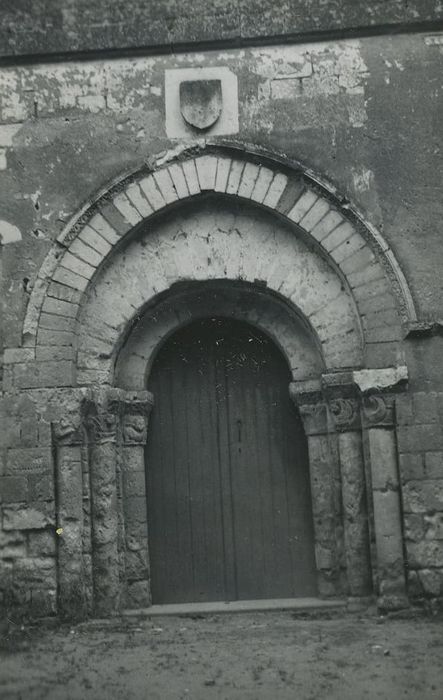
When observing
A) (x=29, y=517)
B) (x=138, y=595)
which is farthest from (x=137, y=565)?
(x=29, y=517)

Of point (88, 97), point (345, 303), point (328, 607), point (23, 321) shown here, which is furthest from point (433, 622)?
point (88, 97)

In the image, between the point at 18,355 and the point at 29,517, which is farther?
the point at 18,355

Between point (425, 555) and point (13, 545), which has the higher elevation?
point (13, 545)

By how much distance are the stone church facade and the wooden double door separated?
0.11ft

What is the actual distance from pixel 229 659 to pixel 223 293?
117 inches

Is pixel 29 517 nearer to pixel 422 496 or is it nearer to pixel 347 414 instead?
pixel 347 414

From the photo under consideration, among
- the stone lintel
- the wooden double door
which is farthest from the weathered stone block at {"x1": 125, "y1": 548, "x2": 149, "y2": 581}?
the stone lintel

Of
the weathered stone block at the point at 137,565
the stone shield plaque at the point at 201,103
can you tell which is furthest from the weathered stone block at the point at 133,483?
the stone shield plaque at the point at 201,103

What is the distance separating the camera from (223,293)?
266 inches

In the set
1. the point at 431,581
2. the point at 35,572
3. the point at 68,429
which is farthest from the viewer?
the point at 68,429

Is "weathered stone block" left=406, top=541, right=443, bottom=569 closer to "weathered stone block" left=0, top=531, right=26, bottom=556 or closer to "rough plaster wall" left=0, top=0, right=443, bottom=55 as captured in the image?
"weathered stone block" left=0, top=531, right=26, bottom=556

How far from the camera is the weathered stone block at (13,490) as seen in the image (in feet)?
19.7

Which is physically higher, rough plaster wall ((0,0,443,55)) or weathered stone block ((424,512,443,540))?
rough plaster wall ((0,0,443,55))

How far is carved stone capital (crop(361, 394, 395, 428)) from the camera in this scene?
6.04m
